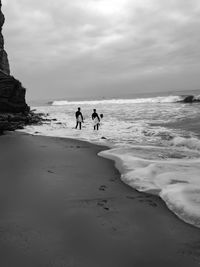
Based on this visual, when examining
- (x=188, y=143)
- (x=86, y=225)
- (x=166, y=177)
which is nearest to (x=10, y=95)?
(x=188, y=143)

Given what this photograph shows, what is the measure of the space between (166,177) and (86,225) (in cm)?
308

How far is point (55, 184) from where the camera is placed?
21.8 feet

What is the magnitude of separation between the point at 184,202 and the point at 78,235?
2108mm

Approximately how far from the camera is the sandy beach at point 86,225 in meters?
3.57

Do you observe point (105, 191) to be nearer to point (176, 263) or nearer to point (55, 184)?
point (55, 184)

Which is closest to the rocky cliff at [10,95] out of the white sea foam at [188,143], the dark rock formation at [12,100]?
the dark rock formation at [12,100]

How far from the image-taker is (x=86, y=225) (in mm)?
4469

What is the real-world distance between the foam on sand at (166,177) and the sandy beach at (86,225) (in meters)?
0.25

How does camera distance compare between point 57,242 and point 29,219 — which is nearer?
point 57,242

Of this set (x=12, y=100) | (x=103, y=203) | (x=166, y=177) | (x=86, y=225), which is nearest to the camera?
(x=86, y=225)

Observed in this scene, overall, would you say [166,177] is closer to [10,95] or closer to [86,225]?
[86,225]

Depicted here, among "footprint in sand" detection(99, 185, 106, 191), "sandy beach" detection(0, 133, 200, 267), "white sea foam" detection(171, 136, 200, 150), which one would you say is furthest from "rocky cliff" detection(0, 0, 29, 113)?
"footprint in sand" detection(99, 185, 106, 191)

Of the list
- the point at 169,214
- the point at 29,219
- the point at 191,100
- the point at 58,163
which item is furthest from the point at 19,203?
the point at 191,100

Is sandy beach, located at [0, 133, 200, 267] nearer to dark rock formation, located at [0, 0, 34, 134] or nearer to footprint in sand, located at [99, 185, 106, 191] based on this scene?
footprint in sand, located at [99, 185, 106, 191]
